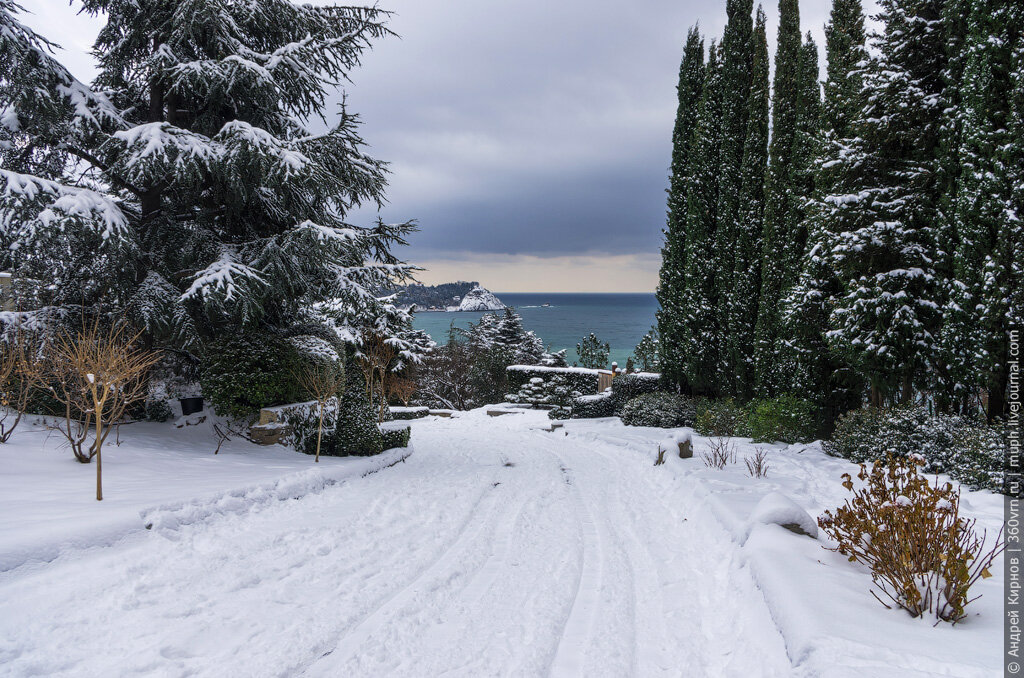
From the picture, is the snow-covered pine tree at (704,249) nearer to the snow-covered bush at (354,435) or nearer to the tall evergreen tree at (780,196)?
the tall evergreen tree at (780,196)

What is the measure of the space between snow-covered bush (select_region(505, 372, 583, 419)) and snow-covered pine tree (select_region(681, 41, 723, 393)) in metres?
6.93

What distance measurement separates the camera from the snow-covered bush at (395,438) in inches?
388

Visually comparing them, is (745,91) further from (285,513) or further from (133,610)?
(133,610)

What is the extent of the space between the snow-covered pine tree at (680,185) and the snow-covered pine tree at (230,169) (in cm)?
913

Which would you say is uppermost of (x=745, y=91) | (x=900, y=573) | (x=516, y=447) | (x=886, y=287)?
(x=745, y=91)

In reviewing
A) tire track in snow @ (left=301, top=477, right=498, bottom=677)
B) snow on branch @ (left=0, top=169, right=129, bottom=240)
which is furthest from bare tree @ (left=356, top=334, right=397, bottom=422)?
tire track in snow @ (left=301, top=477, right=498, bottom=677)

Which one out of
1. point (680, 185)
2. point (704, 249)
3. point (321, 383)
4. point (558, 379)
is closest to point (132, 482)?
point (321, 383)

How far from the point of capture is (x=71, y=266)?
8.23m

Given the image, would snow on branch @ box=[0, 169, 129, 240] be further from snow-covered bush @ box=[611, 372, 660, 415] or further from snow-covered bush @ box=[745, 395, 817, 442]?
snow-covered bush @ box=[611, 372, 660, 415]

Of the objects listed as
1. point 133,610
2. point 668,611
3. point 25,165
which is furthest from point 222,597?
point 25,165

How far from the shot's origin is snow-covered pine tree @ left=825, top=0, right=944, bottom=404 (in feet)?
24.9

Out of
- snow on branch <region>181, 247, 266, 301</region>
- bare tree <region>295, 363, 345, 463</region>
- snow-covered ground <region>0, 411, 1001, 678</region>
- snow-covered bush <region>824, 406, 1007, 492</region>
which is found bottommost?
snow-covered ground <region>0, 411, 1001, 678</region>

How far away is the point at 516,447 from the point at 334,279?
5.73 metres

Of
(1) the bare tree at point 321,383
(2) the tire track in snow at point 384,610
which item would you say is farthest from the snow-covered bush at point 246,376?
(2) the tire track in snow at point 384,610
